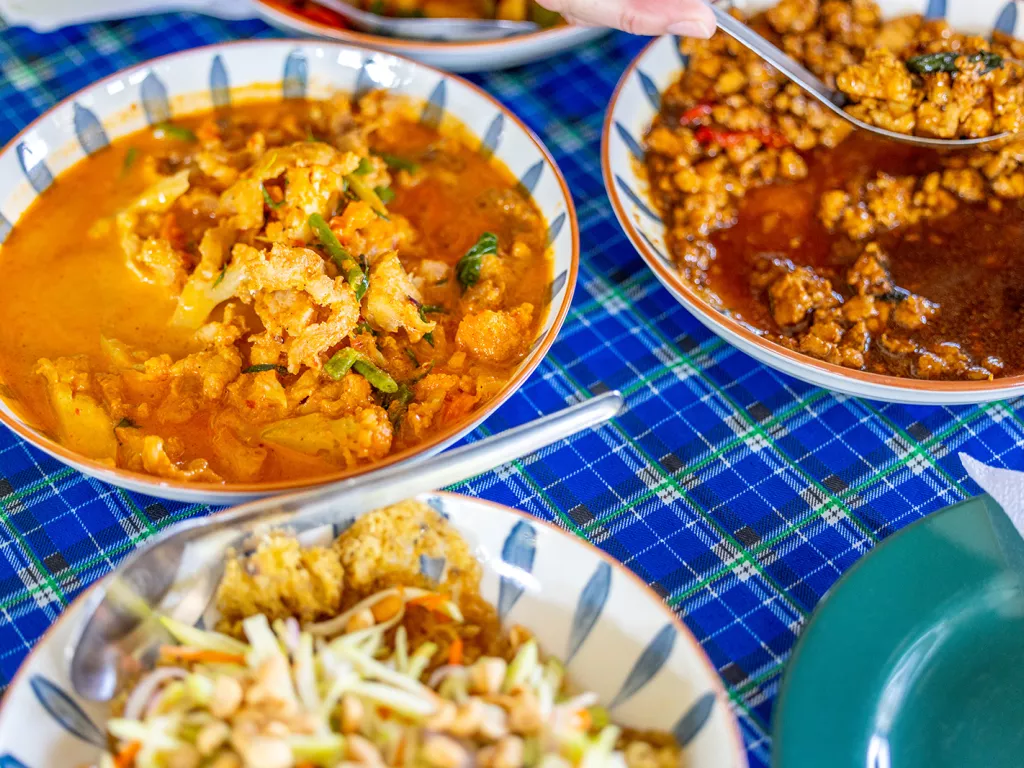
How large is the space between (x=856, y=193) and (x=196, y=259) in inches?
82.2

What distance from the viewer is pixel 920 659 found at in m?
2.06

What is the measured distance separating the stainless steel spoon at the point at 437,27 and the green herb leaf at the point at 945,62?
4.38 ft

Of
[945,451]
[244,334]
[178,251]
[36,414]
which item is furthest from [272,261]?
[945,451]

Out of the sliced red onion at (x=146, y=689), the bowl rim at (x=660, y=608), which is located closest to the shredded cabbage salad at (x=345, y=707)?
the sliced red onion at (x=146, y=689)

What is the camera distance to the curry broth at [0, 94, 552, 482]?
95.2 inches

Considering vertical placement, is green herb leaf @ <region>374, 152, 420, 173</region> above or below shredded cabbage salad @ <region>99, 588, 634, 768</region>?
above

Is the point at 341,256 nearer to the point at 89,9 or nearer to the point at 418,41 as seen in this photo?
the point at 418,41

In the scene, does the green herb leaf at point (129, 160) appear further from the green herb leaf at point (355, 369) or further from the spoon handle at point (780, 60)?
the spoon handle at point (780, 60)

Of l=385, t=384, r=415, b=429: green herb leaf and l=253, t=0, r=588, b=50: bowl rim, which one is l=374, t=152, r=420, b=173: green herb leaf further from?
l=385, t=384, r=415, b=429: green herb leaf

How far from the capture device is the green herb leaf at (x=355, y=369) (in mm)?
2453

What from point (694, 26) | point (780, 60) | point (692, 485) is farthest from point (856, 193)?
point (692, 485)

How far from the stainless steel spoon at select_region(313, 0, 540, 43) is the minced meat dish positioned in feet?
2.15

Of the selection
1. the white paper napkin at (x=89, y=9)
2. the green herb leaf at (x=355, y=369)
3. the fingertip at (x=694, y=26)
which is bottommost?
the green herb leaf at (x=355, y=369)

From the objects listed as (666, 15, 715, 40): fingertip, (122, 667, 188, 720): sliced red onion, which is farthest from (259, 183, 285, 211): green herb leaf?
(122, 667, 188, 720): sliced red onion
